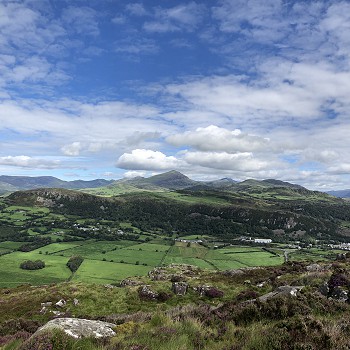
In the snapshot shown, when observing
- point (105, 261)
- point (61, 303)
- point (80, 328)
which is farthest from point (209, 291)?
point (105, 261)

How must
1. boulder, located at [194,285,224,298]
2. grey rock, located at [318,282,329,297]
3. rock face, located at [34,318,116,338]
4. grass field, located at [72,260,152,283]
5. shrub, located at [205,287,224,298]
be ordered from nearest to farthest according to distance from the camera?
rock face, located at [34,318,116,338] < grey rock, located at [318,282,329,297] < shrub, located at [205,287,224,298] < boulder, located at [194,285,224,298] < grass field, located at [72,260,152,283]

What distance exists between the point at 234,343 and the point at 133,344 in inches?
162

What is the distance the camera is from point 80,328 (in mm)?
14727

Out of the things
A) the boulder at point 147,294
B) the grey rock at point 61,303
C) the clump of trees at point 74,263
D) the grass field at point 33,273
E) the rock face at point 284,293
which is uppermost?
the rock face at point 284,293

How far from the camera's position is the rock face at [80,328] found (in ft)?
45.3

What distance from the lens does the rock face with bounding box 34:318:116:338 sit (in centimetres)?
1382

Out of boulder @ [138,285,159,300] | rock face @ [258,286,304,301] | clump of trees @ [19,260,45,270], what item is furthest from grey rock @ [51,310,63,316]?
clump of trees @ [19,260,45,270]

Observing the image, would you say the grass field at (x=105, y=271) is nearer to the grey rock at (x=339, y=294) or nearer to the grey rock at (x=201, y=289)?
the grey rock at (x=201, y=289)

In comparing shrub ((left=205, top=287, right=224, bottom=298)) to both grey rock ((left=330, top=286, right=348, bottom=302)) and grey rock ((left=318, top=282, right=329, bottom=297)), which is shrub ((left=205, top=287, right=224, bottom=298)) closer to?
grey rock ((left=318, top=282, right=329, bottom=297))

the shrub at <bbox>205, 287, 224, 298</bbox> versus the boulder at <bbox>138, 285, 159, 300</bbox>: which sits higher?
the shrub at <bbox>205, 287, 224, 298</bbox>

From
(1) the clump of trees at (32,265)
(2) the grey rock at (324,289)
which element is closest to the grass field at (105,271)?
(1) the clump of trees at (32,265)

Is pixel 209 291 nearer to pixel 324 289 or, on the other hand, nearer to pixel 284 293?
pixel 324 289

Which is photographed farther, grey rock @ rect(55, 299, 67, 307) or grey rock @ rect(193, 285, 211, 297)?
grey rock @ rect(193, 285, 211, 297)

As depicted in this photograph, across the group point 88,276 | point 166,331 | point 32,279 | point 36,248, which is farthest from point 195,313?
point 36,248
